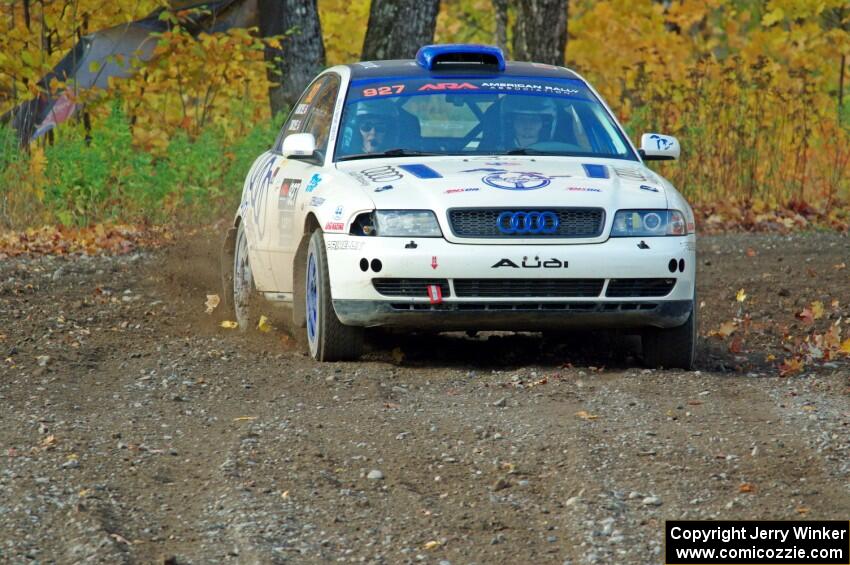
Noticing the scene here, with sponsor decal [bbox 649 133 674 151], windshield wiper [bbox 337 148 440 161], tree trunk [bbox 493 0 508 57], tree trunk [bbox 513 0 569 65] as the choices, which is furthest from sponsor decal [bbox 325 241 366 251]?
tree trunk [bbox 493 0 508 57]

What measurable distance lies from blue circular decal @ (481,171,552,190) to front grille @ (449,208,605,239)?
0.18m

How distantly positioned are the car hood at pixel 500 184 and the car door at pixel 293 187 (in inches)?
13.6

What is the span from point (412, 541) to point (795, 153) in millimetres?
13013

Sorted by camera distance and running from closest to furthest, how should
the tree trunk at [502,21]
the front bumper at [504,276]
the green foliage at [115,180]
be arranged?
the front bumper at [504,276] → the green foliage at [115,180] → the tree trunk at [502,21]

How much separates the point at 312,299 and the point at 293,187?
81cm

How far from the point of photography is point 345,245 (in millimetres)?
7801

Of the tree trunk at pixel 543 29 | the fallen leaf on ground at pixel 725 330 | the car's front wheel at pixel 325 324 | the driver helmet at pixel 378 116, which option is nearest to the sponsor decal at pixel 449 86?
the driver helmet at pixel 378 116

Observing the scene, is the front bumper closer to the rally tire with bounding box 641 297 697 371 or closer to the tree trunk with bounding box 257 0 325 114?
the rally tire with bounding box 641 297 697 371

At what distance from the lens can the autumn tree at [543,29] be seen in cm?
1855

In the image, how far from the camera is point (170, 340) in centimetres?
939

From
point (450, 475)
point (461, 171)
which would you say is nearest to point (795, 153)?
point (461, 171)

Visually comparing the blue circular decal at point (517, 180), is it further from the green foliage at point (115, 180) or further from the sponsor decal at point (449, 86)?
the green foliage at point (115, 180)

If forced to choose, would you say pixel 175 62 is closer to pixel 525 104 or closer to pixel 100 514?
pixel 525 104

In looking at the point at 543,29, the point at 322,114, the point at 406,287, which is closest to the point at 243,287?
the point at 322,114
